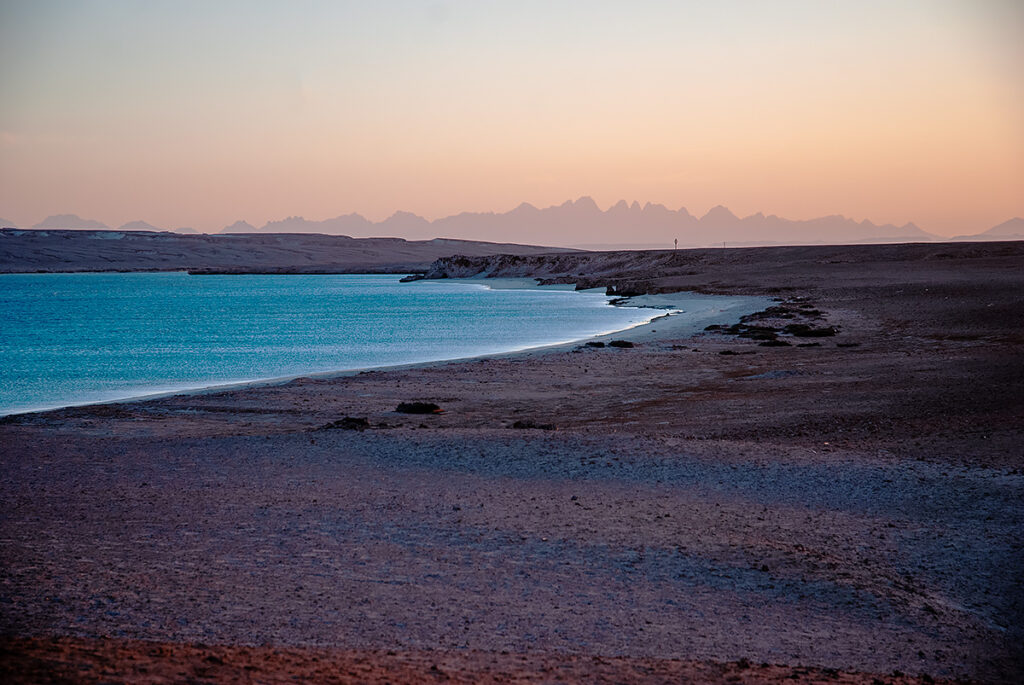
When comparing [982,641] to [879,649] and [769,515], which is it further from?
[769,515]

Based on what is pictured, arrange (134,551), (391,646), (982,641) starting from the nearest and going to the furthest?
(391,646) → (982,641) → (134,551)

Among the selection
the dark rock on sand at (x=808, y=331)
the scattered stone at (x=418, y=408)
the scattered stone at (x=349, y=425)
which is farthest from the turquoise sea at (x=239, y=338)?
the dark rock on sand at (x=808, y=331)

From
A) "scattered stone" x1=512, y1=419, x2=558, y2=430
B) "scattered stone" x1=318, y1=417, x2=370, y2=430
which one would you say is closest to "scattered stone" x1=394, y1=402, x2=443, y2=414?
"scattered stone" x1=318, y1=417, x2=370, y2=430

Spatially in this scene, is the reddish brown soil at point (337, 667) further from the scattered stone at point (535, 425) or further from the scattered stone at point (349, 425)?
the scattered stone at point (349, 425)

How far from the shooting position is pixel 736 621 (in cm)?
660

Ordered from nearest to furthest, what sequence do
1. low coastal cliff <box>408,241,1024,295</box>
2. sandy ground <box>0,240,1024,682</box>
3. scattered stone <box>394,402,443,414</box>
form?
sandy ground <box>0,240,1024,682</box> → scattered stone <box>394,402,443,414</box> → low coastal cliff <box>408,241,1024,295</box>

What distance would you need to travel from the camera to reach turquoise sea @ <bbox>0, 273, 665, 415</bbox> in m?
25.5

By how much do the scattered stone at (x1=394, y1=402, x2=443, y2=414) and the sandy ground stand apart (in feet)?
1.05

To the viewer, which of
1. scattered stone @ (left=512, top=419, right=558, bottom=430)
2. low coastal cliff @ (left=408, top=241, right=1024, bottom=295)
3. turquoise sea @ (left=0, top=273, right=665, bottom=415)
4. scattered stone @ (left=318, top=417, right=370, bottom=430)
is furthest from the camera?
low coastal cliff @ (left=408, top=241, right=1024, bottom=295)

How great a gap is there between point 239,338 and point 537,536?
34.2 meters

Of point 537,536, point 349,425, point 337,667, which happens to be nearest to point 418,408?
point 349,425

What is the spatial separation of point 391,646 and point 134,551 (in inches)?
133

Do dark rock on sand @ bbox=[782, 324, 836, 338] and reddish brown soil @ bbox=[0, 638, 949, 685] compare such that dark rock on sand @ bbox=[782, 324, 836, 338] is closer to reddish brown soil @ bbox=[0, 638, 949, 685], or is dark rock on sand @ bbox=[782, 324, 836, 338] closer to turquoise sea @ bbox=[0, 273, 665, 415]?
turquoise sea @ bbox=[0, 273, 665, 415]

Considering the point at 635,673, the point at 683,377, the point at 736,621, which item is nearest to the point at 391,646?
the point at 635,673
